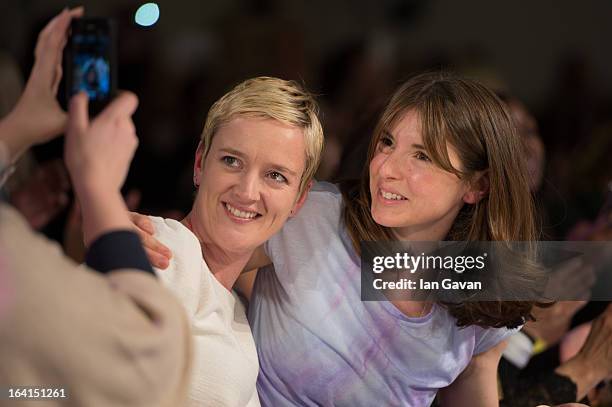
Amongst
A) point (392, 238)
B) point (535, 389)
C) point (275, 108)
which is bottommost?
point (535, 389)

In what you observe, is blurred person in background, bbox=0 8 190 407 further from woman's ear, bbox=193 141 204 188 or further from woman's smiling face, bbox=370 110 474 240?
woman's smiling face, bbox=370 110 474 240

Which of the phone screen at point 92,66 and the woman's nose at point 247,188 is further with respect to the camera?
the woman's nose at point 247,188

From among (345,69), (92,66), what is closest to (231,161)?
(92,66)

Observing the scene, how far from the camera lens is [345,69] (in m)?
3.96

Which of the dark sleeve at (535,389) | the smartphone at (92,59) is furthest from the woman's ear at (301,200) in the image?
the dark sleeve at (535,389)

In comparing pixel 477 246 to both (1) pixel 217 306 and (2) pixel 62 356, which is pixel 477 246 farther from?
(2) pixel 62 356

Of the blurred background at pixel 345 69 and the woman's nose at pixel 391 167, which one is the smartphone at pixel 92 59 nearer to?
the blurred background at pixel 345 69

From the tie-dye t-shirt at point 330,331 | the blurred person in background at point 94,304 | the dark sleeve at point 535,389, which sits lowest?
the dark sleeve at point 535,389

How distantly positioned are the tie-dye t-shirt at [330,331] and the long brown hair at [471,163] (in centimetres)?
5

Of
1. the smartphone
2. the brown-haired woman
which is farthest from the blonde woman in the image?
the smartphone

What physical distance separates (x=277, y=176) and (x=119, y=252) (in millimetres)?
453

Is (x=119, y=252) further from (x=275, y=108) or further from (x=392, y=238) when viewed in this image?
(x=392, y=238)

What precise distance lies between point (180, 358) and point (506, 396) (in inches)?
40.0

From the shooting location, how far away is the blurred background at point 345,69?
2244mm
